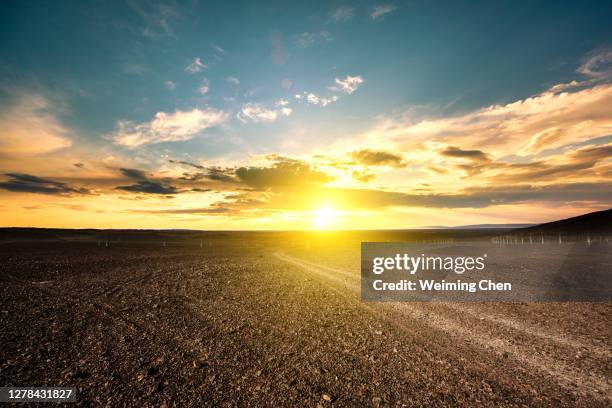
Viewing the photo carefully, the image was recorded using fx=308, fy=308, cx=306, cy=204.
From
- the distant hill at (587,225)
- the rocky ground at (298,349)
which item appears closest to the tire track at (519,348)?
the rocky ground at (298,349)

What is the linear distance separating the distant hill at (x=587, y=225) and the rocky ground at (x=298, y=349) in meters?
134

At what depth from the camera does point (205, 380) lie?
8.91 metres

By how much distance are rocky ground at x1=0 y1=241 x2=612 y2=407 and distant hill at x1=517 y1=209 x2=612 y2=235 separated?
13373 cm

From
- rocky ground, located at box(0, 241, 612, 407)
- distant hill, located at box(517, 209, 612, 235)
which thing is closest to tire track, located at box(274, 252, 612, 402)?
rocky ground, located at box(0, 241, 612, 407)

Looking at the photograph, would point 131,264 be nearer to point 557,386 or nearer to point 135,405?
point 135,405

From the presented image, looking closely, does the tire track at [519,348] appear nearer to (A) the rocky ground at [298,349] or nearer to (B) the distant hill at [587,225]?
(A) the rocky ground at [298,349]

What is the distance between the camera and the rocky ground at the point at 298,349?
27.3ft

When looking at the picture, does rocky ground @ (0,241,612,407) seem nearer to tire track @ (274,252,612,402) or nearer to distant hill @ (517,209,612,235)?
tire track @ (274,252,612,402)

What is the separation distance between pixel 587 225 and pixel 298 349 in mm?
160248

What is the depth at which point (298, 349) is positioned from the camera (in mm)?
11227

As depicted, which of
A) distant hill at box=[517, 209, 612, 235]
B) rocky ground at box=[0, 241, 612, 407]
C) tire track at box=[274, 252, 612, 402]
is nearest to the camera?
rocky ground at box=[0, 241, 612, 407]

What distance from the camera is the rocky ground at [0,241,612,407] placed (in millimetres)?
8312

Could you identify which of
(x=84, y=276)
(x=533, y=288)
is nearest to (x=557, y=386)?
(x=533, y=288)

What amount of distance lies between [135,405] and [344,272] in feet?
77.3
